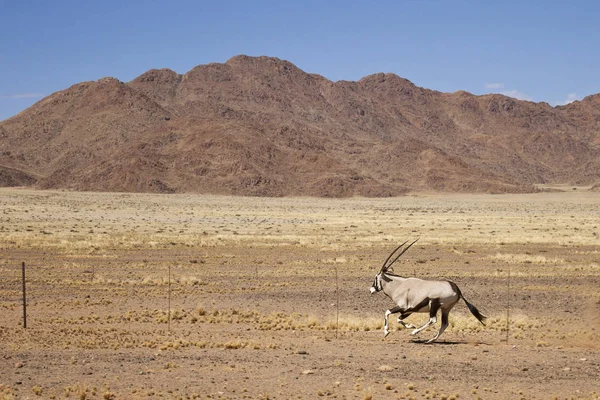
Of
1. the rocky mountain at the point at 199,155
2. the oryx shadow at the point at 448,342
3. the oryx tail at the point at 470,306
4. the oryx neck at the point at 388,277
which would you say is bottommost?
the oryx shadow at the point at 448,342

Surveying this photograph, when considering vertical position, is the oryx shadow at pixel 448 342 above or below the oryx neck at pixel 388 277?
below

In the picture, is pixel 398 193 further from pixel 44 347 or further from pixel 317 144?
pixel 44 347

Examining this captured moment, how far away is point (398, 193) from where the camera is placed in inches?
5625

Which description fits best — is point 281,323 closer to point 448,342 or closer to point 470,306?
point 448,342

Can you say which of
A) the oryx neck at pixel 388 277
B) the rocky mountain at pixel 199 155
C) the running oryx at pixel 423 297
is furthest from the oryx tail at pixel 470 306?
the rocky mountain at pixel 199 155

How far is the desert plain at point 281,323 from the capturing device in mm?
12641

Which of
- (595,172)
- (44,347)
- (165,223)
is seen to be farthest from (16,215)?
(595,172)

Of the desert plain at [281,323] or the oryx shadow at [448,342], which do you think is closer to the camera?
the desert plain at [281,323]

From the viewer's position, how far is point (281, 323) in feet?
61.8

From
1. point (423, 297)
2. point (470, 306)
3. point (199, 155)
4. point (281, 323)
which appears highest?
point (199, 155)

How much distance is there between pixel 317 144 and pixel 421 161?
23.6 metres

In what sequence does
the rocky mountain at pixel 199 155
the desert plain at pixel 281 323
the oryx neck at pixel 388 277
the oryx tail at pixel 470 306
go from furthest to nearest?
1. the rocky mountain at pixel 199 155
2. the oryx neck at pixel 388 277
3. the oryx tail at pixel 470 306
4. the desert plain at pixel 281 323

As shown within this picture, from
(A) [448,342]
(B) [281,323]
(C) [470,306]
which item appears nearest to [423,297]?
(C) [470,306]

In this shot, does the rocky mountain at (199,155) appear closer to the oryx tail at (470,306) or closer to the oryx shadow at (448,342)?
the oryx shadow at (448,342)
